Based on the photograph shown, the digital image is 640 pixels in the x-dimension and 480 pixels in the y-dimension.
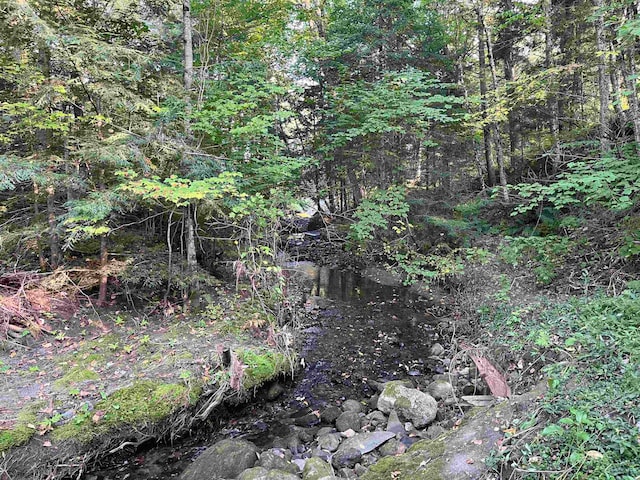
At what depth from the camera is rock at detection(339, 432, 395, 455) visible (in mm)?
5125

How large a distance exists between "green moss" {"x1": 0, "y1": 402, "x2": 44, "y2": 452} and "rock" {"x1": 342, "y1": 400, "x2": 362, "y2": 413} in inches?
173

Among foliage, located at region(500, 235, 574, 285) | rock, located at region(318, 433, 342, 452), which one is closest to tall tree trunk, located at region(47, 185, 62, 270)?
rock, located at region(318, 433, 342, 452)

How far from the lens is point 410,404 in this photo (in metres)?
5.91

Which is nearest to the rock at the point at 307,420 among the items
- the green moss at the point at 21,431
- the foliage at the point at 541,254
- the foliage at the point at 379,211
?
the green moss at the point at 21,431

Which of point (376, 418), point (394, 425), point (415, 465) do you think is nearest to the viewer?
point (415, 465)

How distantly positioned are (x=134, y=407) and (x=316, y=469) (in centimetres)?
263

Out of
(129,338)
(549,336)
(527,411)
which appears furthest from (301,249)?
(527,411)

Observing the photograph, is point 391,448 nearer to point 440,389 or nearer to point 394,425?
point 394,425

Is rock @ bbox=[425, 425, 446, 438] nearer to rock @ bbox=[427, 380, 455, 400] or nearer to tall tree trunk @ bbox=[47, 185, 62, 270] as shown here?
rock @ bbox=[427, 380, 455, 400]

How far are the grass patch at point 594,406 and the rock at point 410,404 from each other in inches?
81.3

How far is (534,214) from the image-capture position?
35.6 feet

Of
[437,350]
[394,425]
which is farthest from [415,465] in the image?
[437,350]

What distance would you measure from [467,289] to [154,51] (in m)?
10.1

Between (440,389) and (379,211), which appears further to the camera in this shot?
(379,211)
